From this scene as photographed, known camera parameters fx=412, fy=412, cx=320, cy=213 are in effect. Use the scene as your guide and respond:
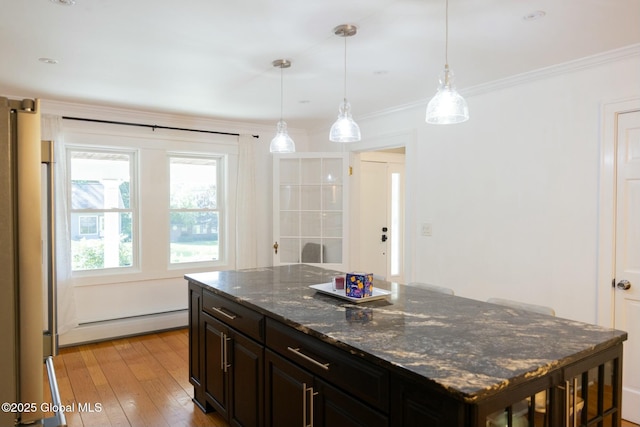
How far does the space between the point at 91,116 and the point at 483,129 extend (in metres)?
3.80

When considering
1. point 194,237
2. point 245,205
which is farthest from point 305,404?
point 194,237

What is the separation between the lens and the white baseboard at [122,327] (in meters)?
4.19

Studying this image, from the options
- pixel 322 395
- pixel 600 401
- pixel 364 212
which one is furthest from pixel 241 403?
pixel 364 212

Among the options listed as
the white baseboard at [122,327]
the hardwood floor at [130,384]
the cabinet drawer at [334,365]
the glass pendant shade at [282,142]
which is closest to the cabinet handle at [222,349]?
the hardwood floor at [130,384]

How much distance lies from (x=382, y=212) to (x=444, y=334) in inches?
174

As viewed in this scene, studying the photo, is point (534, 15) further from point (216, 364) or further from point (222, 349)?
point (216, 364)

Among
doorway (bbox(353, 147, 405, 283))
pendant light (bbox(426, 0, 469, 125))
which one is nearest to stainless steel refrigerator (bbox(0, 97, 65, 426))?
pendant light (bbox(426, 0, 469, 125))

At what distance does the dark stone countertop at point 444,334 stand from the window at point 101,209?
2.69 metres

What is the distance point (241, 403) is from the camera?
2.29 metres

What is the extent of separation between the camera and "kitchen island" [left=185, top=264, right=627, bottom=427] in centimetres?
125

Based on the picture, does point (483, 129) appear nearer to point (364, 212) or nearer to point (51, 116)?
point (364, 212)

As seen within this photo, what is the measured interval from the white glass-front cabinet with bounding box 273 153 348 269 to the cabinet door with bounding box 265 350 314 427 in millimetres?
2879

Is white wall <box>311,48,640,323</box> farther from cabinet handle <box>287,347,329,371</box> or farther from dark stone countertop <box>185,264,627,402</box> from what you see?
cabinet handle <box>287,347,329,371</box>

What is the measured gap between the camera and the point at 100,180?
4.44 meters
